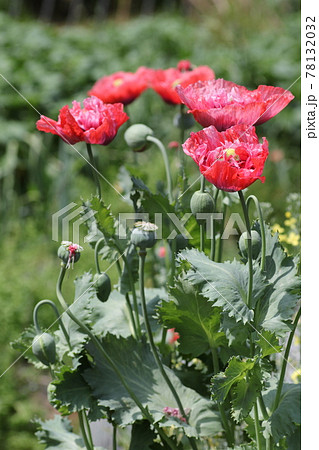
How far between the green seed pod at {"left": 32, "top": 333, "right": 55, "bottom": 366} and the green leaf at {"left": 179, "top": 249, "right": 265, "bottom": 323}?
0.21 m

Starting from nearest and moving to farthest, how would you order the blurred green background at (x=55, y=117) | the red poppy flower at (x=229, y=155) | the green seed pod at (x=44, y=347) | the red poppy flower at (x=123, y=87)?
the red poppy flower at (x=229, y=155) < the green seed pod at (x=44, y=347) < the red poppy flower at (x=123, y=87) < the blurred green background at (x=55, y=117)

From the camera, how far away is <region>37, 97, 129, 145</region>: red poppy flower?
34.0 inches

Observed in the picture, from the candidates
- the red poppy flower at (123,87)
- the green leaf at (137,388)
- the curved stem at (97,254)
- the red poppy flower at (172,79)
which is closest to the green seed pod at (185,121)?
the red poppy flower at (172,79)

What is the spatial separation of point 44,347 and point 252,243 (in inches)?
11.9

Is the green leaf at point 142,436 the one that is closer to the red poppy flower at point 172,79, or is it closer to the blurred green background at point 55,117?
the red poppy flower at point 172,79

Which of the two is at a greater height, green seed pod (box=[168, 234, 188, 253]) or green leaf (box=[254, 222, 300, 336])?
green seed pod (box=[168, 234, 188, 253])

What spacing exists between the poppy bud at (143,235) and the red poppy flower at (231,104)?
0.15 metres

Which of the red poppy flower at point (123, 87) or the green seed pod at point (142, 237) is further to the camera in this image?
the red poppy flower at point (123, 87)

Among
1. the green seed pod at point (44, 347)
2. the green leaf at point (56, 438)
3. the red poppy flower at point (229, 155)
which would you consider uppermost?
the red poppy flower at point (229, 155)

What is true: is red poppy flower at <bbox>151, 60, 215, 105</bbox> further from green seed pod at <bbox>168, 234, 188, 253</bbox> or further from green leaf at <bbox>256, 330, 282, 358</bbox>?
green leaf at <bbox>256, 330, 282, 358</bbox>

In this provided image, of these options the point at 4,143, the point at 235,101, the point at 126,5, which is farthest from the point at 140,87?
the point at 126,5

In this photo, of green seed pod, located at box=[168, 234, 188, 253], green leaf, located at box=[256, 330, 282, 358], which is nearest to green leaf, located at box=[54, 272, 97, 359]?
green seed pod, located at box=[168, 234, 188, 253]

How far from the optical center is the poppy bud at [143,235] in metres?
0.81

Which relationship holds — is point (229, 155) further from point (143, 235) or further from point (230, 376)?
point (230, 376)
